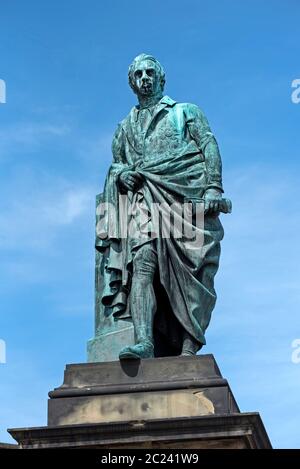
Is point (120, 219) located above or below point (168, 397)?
above

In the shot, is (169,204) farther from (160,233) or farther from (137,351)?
(137,351)

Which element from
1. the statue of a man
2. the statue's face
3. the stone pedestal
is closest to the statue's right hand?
the statue of a man

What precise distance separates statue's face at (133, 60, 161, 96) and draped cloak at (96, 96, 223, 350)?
271 mm

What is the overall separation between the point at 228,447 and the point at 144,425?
101 centimetres

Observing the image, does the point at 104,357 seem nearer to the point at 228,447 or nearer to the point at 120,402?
the point at 120,402

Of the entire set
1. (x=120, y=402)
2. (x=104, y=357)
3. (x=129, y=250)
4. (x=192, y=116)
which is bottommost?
(x=120, y=402)

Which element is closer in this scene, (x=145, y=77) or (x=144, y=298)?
(x=144, y=298)

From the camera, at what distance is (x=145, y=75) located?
18203 mm

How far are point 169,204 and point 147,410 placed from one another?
3.00 meters

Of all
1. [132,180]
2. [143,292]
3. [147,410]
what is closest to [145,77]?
[132,180]

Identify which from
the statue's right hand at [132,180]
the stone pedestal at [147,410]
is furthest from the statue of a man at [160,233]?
the stone pedestal at [147,410]

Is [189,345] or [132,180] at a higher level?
[132,180]
